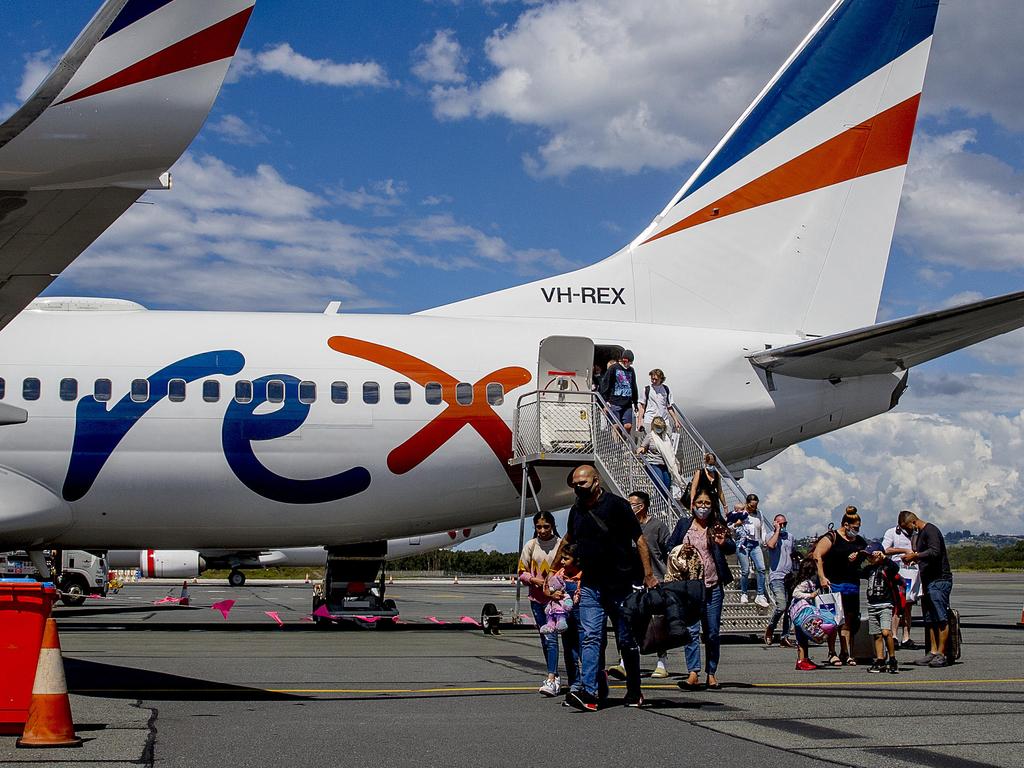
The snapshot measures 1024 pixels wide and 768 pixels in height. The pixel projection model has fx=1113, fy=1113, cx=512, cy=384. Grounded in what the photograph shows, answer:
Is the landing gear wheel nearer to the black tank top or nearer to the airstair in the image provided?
the airstair

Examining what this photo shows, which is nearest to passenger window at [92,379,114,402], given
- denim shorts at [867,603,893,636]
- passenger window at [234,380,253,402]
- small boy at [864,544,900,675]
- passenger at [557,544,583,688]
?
passenger window at [234,380,253,402]

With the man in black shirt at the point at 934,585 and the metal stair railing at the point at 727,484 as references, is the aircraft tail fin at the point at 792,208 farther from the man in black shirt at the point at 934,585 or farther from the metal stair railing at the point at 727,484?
the man in black shirt at the point at 934,585

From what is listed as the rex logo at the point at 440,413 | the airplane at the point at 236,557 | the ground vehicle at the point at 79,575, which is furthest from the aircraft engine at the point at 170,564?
the rex logo at the point at 440,413

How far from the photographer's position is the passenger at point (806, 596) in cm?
1188

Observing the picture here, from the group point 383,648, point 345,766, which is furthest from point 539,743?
point 383,648

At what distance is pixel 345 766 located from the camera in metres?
6.57

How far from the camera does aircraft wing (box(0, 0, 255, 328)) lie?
6.36 metres

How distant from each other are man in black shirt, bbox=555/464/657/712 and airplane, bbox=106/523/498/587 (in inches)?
441

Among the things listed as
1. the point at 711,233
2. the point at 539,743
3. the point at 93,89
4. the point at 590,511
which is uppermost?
the point at 711,233

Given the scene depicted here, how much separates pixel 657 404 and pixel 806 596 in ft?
19.6

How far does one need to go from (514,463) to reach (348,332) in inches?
134

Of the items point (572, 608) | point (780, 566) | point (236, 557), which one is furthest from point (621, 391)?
point (236, 557)

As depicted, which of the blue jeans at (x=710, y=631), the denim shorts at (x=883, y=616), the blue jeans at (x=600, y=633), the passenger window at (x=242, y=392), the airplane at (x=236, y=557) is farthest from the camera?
the airplane at (x=236, y=557)

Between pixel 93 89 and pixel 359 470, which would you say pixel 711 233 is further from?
pixel 93 89
